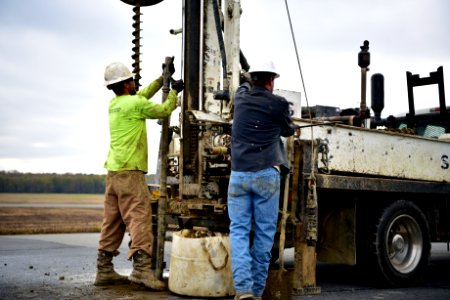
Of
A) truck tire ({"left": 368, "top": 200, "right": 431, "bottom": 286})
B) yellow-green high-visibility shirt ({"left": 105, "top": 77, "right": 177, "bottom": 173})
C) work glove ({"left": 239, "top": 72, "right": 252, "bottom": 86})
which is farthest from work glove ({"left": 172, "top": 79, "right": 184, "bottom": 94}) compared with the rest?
truck tire ({"left": 368, "top": 200, "right": 431, "bottom": 286})

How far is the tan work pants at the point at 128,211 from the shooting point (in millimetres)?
5785

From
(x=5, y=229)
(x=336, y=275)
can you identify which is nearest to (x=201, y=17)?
(x=336, y=275)

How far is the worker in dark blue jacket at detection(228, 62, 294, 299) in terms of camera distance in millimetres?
4852

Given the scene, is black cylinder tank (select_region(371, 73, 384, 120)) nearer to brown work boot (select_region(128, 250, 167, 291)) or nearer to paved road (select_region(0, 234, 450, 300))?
paved road (select_region(0, 234, 450, 300))

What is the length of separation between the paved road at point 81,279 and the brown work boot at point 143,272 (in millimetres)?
103

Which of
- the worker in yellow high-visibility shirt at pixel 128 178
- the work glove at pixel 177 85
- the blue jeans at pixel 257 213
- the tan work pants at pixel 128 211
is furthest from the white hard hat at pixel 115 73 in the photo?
the blue jeans at pixel 257 213

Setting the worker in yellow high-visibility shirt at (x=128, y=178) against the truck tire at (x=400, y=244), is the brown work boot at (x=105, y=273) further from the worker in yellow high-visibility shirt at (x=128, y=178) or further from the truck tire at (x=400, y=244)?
the truck tire at (x=400, y=244)

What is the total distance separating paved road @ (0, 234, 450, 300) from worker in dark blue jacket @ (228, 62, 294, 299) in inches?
→ 39.6

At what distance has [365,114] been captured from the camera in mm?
7688

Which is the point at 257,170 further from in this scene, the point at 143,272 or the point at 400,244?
the point at 400,244

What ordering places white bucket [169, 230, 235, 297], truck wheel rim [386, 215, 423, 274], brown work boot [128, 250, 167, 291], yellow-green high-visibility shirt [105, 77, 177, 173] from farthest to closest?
Result: 1. truck wheel rim [386, 215, 423, 274]
2. yellow-green high-visibility shirt [105, 77, 177, 173]
3. brown work boot [128, 250, 167, 291]
4. white bucket [169, 230, 235, 297]

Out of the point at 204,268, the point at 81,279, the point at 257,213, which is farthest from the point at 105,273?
the point at 257,213

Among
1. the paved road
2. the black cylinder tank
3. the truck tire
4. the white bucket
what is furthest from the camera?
the black cylinder tank

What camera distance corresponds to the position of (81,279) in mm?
6453
